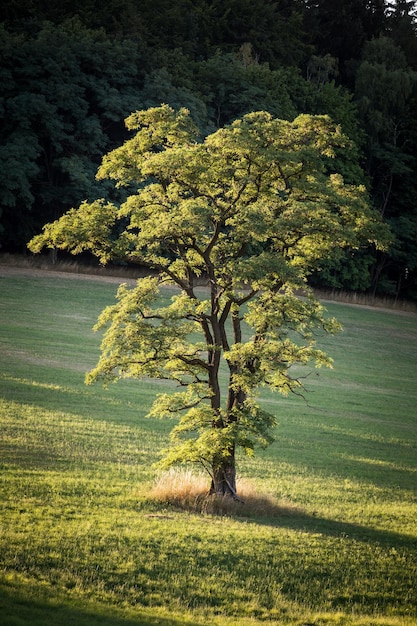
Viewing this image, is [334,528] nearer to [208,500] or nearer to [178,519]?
[208,500]

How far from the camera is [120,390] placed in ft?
111

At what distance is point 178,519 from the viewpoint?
55.7 ft

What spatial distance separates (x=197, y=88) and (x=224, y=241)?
52.2 metres

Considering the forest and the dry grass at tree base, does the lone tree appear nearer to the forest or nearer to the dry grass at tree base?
the dry grass at tree base

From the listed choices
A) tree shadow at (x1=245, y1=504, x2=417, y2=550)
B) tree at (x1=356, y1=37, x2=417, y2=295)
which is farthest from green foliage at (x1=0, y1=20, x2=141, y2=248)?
tree shadow at (x1=245, y1=504, x2=417, y2=550)

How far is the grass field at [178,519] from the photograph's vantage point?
472 inches

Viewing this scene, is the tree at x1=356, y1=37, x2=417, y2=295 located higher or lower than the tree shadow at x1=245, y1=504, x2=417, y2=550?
higher

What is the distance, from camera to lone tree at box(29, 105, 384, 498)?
17.8 metres

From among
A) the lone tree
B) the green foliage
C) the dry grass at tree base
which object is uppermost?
the green foliage

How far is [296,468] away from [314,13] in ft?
290

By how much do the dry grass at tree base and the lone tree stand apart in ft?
1.23

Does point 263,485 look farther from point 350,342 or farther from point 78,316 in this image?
point 350,342

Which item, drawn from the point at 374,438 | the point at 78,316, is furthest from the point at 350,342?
the point at 374,438

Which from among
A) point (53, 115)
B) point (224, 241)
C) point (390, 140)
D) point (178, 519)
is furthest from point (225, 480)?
point (390, 140)
